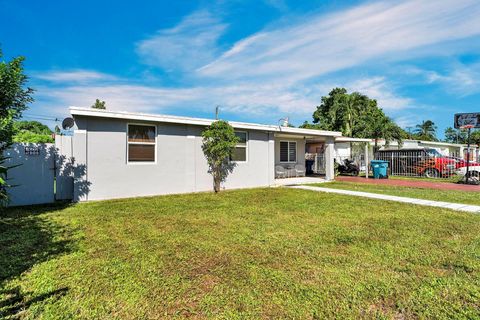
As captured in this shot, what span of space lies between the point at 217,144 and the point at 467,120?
14.3 metres

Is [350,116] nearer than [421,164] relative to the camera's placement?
No

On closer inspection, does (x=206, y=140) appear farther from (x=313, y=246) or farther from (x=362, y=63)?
(x=362, y=63)

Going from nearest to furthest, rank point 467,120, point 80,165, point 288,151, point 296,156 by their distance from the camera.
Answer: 1. point 80,165
2. point 467,120
3. point 288,151
4. point 296,156

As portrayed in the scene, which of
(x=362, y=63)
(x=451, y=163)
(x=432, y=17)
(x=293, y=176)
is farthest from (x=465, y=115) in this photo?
(x=293, y=176)

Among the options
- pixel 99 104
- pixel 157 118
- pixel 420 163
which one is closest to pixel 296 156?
pixel 420 163

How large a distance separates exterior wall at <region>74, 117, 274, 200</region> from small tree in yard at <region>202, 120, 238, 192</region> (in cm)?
24

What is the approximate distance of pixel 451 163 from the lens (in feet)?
56.0

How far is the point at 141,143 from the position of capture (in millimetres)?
9016

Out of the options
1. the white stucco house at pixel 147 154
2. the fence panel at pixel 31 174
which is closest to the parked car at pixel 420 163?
the white stucco house at pixel 147 154

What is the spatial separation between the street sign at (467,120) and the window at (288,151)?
9.17 metres

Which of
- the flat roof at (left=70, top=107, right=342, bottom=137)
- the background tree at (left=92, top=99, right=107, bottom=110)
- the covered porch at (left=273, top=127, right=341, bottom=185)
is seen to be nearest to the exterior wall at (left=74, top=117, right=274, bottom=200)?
the flat roof at (left=70, top=107, right=342, bottom=137)

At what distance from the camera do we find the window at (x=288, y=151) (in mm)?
15984

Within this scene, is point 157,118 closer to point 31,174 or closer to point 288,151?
point 31,174

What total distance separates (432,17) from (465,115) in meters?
8.29
